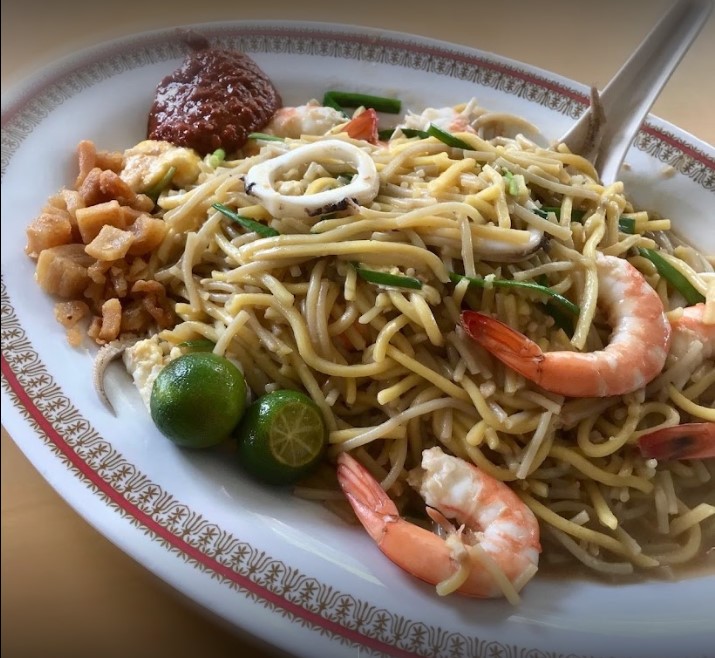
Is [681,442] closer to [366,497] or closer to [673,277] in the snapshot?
[673,277]

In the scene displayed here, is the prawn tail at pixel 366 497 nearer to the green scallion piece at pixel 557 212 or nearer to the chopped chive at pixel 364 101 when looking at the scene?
the green scallion piece at pixel 557 212

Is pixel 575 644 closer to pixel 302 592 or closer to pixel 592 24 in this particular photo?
pixel 302 592

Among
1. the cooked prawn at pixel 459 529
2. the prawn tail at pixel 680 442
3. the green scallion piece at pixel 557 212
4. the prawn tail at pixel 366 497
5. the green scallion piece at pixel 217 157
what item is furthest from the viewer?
the green scallion piece at pixel 217 157

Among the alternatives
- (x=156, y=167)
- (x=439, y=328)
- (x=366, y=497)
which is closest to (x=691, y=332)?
(x=439, y=328)

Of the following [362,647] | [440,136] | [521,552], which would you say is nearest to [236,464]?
[362,647]

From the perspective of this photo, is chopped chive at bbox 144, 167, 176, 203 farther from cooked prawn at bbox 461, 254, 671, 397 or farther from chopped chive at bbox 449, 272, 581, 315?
cooked prawn at bbox 461, 254, 671, 397

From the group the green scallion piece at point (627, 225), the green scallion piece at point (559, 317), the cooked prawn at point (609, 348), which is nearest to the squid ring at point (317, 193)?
the cooked prawn at point (609, 348)
